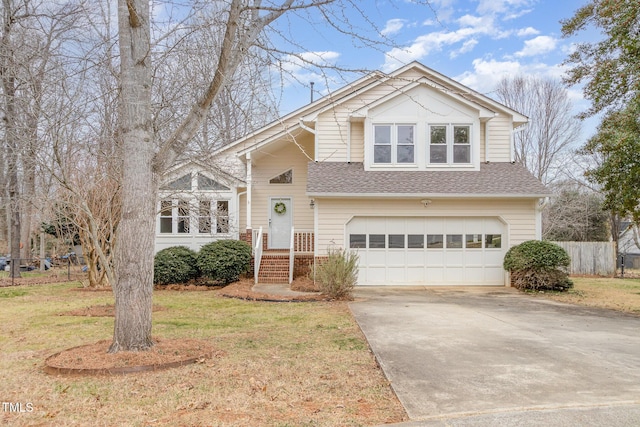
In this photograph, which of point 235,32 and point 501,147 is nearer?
point 235,32

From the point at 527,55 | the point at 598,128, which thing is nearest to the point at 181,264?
the point at 598,128

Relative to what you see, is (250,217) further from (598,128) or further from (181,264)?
(598,128)

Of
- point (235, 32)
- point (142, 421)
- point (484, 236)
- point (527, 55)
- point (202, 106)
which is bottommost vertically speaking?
point (142, 421)

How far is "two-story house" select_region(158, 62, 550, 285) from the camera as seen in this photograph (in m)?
15.2

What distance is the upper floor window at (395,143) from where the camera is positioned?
1597 cm

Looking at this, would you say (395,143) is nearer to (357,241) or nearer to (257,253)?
(357,241)

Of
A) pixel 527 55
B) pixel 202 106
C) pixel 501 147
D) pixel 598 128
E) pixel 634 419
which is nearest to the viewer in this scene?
pixel 634 419

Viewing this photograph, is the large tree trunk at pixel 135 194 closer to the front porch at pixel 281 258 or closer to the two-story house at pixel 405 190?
the two-story house at pixel 405 190

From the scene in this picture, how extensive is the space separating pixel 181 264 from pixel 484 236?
383 inches

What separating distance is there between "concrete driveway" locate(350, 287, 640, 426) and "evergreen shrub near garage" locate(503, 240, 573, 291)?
9.62ft

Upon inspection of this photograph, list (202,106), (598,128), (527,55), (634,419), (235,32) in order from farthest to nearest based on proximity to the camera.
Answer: (527,55)
(598,128)
(202,106)
(235,32)
(634,419)

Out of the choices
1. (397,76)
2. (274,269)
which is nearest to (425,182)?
(397,76)

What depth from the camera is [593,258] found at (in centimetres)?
2208

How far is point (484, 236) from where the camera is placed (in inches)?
609
